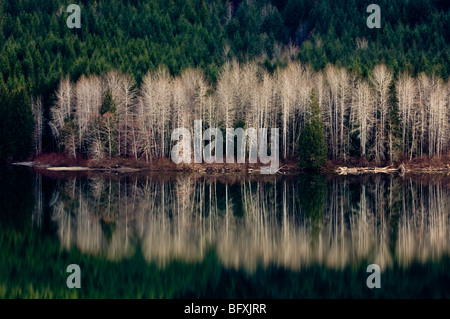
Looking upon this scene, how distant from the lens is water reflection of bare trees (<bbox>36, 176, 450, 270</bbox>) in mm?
33500

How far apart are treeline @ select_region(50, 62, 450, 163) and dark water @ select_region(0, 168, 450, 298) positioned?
2566cm

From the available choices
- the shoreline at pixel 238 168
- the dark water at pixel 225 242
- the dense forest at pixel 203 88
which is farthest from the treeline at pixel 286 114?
the dark water at pixel 225 242

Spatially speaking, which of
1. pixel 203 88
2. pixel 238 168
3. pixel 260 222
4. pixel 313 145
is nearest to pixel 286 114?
pixel 313 145

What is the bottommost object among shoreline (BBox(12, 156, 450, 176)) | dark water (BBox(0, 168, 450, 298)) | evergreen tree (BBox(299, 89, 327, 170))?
dark water (BBox(0, 168, 450, 298))

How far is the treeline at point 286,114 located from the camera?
3310 inches

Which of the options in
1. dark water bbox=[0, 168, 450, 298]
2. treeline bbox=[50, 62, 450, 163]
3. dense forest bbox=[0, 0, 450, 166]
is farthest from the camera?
dense forest bbox=[0, 0, 450, 166]

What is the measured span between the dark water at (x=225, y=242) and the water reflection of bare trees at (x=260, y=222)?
0.24 feet

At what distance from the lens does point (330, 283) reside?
93.0 feet

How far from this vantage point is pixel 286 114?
8594 centimetres

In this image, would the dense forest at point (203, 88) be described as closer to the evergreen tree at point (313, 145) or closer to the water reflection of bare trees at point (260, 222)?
the evergreen tree at point (313, 145)

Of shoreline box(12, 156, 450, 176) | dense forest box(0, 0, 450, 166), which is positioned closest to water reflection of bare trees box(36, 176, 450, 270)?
shoreline box(12, 156, 450, 176)

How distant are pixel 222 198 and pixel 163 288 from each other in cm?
2647

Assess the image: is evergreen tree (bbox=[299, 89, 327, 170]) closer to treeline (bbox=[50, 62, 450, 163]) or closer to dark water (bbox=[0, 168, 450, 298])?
treeline (bbox=[50, 62, 450, 163])
